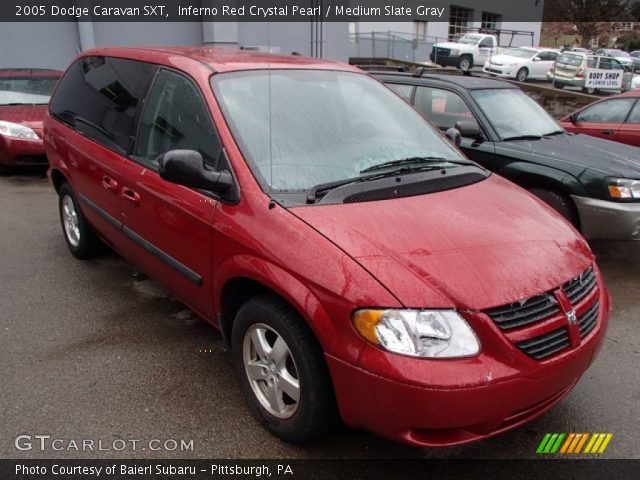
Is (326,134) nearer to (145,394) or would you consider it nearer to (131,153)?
(131,153)

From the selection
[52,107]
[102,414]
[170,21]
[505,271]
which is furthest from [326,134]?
[170,21]

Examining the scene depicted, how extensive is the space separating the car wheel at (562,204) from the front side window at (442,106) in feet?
3.93

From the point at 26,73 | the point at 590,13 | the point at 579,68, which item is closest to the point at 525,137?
the point at 26,73

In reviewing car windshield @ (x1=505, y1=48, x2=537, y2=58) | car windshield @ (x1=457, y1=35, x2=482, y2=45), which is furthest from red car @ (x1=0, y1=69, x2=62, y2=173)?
car windshield @ (x1=457, y1=35, x2=482, y2=45)

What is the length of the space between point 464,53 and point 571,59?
7265mm

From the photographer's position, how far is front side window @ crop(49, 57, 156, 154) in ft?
11.4

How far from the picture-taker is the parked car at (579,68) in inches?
701

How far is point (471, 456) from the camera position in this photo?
2490mm

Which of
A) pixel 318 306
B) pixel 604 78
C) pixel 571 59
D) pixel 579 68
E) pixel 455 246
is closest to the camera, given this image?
pixel 318 306

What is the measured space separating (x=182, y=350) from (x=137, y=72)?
1.84m

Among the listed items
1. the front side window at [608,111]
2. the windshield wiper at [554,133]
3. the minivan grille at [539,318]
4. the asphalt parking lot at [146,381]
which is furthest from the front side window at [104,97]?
the front side window at [608,111]

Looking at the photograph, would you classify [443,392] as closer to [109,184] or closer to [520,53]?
[109,184]

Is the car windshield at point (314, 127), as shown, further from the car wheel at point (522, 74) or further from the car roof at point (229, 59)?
the car wheel at point (522, 74)

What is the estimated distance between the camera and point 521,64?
22922mm
